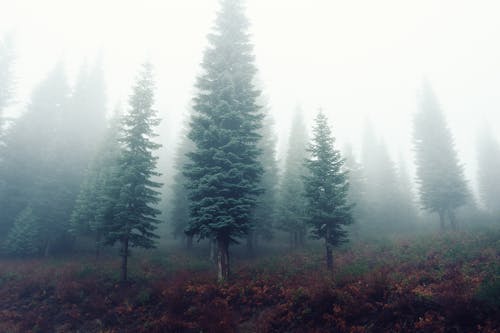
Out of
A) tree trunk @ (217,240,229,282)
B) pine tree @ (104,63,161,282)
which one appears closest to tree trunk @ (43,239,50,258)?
pine tree @ (104,63,161,282)

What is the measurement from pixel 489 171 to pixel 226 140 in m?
53.9

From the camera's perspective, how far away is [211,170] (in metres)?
15.9

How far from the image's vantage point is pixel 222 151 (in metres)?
15.9

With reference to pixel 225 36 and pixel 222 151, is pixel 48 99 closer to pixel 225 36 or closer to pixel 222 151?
pixel 225 36

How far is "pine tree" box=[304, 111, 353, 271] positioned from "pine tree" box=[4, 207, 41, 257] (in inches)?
1002

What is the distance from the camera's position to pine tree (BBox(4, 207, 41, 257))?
25.4 m

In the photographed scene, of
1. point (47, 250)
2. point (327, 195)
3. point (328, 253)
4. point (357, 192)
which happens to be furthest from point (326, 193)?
point (47, 250)

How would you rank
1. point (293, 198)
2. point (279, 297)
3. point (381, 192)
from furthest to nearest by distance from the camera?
point (381, 192)
point (293, 198)
point (279, 297)

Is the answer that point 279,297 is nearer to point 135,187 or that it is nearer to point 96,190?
point 135,187

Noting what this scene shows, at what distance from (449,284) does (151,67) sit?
20819 mm

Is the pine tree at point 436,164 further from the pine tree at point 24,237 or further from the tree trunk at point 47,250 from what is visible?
the pine tree at point 24,237

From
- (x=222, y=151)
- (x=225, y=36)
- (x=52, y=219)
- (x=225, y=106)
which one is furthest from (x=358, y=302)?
(x=52, y=219)

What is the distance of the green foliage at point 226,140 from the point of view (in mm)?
15539

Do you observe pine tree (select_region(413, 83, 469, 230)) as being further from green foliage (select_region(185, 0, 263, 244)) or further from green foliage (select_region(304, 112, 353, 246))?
green foliage (select_region(185, 0, 263, 244))
